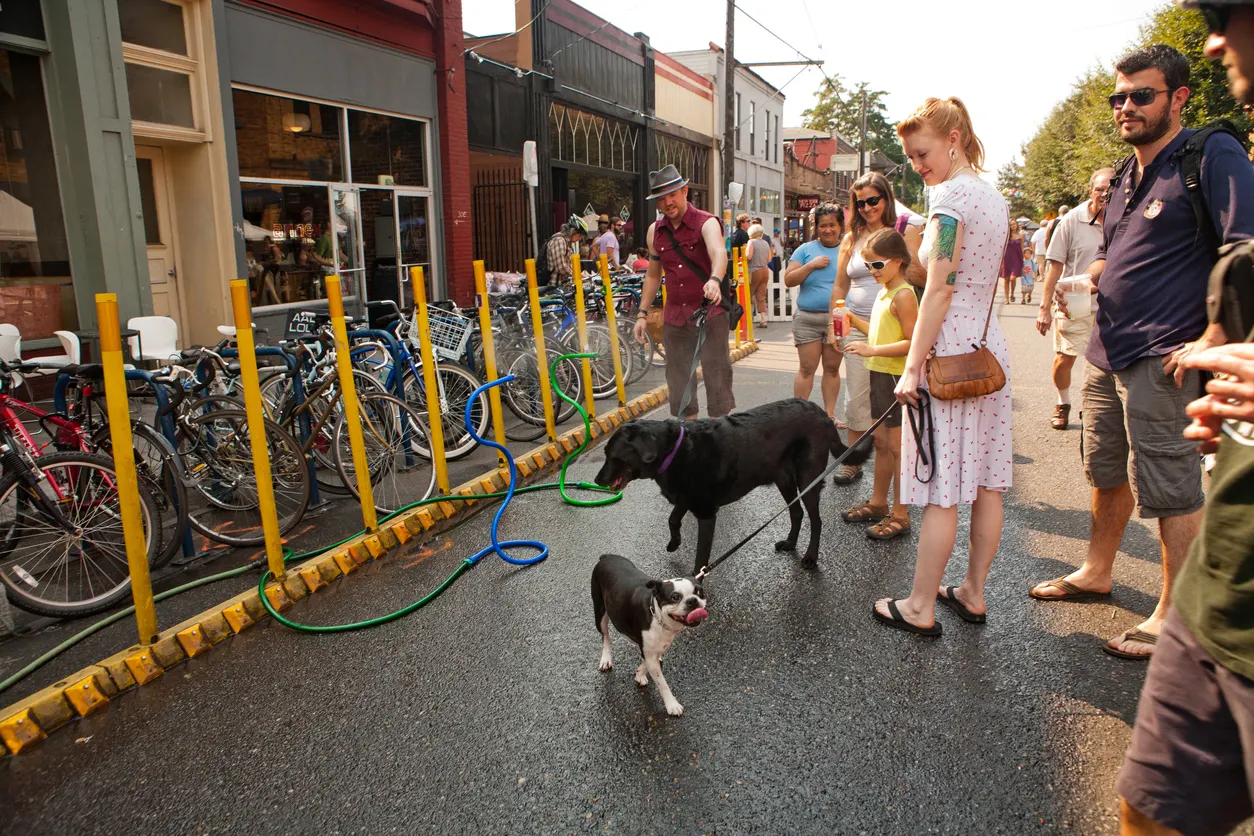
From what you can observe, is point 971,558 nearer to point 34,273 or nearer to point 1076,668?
point 1076,668

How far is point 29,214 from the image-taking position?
26.6 feet

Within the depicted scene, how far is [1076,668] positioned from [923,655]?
596 mm

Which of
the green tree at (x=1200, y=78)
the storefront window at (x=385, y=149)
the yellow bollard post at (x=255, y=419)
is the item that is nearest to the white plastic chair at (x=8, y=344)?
the yellow bollard post at (x=255, y=419)

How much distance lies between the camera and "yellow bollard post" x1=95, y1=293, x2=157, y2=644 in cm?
329

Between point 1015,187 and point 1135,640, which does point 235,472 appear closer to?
point 1135,640

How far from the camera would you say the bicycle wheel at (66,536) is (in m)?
3.98

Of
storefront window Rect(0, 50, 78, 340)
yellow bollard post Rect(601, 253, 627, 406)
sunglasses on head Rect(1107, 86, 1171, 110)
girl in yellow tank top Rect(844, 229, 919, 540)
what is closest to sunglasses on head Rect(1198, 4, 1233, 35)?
sunglasses on head Rect(1107, 86, 1171, 110)

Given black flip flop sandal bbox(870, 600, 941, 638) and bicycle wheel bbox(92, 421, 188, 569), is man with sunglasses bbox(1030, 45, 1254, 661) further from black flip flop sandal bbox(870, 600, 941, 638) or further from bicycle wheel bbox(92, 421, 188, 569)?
bicycle wheel bbox(92, 421, 188, 569)

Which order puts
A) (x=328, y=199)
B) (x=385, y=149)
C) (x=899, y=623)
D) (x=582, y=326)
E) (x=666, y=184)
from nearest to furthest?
(x=899, y=623)
(x=666, y=184)
(x=582, y=326)
(x=328, y=199)
(x=385, y=149)

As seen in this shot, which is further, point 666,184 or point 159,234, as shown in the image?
point 159,234

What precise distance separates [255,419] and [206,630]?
3.29 ft

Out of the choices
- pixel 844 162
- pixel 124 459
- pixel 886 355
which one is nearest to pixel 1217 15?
pixel 886 355

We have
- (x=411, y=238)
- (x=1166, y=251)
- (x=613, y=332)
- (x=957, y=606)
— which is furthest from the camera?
(x=411, y=238)

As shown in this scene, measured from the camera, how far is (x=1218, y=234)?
3.02 meters
